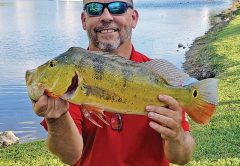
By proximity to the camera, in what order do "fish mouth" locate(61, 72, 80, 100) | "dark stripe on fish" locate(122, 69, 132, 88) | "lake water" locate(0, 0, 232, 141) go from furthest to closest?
"lake water" locate(0, 0, 232, 141), "dark stripe on fish" locate(122, 69, 132, 88), "fish mouth" locate(61, 72, 80, 100)

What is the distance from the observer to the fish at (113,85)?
8.98ft

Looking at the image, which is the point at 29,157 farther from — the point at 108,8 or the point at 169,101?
the point at 169,101

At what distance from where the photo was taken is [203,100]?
2.91 metres

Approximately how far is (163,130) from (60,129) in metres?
0.69

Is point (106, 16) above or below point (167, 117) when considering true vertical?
above

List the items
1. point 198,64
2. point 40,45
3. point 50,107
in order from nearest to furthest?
point 50,107, point 198,64, point 40,45

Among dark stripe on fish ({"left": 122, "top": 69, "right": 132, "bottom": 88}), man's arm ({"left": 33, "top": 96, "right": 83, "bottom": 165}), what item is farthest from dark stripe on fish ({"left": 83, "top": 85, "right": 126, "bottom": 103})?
man's arm ({"left": 33, "top": 96, "right": 83, "bottom": 165})

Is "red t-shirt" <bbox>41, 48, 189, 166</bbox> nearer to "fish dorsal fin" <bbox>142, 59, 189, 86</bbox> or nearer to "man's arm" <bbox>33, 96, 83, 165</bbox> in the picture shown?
"man's arm" <bbox>33, 96, 83, 165</bbox>

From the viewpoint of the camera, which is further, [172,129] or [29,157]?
[29,157]

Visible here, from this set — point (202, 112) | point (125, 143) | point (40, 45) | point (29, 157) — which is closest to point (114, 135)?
point (125, 143)

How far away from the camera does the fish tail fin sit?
2.90 metres

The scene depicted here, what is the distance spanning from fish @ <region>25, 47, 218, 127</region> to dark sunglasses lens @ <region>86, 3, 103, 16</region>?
68 centimetres

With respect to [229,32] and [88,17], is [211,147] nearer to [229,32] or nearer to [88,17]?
[88,17]

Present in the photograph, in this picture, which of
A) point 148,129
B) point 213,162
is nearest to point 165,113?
point 148,129
